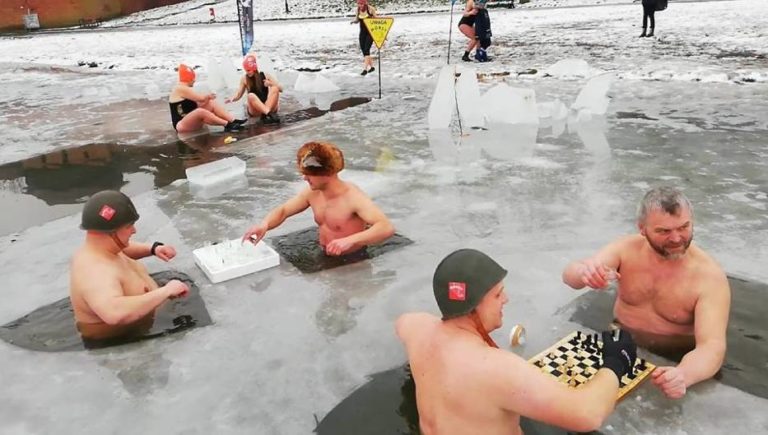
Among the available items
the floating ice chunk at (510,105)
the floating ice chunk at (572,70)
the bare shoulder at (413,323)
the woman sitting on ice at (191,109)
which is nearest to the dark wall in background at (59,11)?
the woman sitting on ice at (191,109)

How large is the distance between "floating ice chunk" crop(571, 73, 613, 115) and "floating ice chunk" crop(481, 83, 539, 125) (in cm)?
64

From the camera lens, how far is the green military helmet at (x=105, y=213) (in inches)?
143

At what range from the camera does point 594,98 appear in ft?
27.9

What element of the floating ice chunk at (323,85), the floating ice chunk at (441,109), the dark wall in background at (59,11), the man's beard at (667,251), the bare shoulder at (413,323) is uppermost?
the dark wall in background at (59,11)

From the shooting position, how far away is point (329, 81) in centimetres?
1192

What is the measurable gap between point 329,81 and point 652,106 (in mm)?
5719

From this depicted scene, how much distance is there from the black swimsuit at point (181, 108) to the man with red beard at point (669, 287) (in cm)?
696

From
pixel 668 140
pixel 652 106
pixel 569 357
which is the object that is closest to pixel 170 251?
pixel 569 357

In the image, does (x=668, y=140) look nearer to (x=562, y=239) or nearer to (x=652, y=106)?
(x=652, y=106)

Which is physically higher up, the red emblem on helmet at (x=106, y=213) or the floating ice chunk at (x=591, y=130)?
the red emblem on helmet at (x=106, y=213)

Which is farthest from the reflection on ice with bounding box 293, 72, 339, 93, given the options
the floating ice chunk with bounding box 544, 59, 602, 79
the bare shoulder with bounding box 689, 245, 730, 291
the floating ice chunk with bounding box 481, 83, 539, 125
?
the bare shoulder with bounding box 689, 245, 730, 291

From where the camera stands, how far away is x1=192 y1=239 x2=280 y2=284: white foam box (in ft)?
14.4

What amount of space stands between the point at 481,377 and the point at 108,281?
238 cm

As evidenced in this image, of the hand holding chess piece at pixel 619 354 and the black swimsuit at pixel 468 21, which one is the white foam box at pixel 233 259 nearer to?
the hand holding chess piece at pixel 619 354
